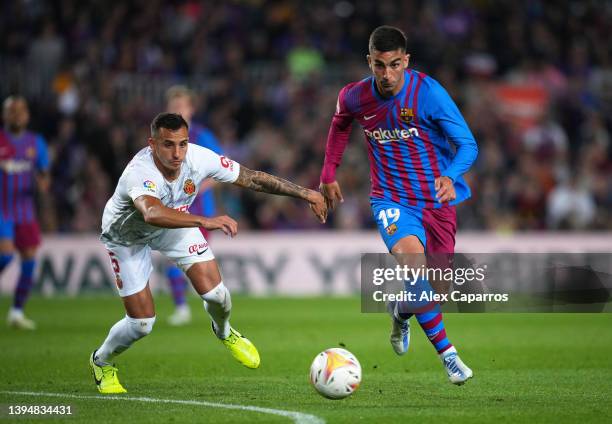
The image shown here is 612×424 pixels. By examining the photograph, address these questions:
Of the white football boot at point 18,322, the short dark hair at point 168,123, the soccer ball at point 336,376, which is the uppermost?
the short dark hair at point 168,123

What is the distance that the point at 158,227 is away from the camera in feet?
24.4

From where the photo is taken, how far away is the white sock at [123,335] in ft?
25.3

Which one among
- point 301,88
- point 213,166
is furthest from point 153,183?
point 301,88

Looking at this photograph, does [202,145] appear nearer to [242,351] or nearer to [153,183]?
[242,351]

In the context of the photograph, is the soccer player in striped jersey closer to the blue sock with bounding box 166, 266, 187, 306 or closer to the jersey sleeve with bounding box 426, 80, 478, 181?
the jersey sleeve with bounding box 426, 80, 478, 181

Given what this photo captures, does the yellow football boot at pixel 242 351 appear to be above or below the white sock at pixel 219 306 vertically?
below

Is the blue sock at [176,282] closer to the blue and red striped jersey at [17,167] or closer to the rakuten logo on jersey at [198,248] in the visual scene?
the blue and red striped jersey at [17,167]

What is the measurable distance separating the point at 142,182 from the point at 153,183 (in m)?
0.08

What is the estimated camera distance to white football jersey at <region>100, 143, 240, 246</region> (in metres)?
7.50

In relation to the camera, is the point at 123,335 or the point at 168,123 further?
the point at 123,335

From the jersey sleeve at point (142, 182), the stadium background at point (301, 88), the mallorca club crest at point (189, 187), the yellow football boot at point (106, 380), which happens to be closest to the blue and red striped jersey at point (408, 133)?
the mallorca club crest at point (189, 187)

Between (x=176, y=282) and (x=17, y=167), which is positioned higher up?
(x=17, y=167)

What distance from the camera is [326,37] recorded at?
20.4 m

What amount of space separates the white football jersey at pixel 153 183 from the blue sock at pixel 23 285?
17.4 feet
